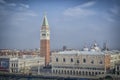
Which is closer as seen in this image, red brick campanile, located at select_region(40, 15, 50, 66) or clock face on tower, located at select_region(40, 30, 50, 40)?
red brick campanile, located at select_region(40, 15, 50, 66)

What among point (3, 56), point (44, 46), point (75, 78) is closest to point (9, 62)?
point (3, 56)

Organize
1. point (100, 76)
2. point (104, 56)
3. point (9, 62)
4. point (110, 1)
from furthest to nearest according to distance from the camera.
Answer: point (9, 62)
point (104, 56)
point (100, 76)
point (110, 1)

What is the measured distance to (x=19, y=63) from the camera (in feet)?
32.7

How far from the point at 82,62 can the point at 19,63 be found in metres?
1.77

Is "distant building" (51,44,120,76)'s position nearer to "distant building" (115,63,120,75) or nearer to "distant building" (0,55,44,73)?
"distant building" (115,63,120,75)

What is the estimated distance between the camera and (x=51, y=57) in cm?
1023

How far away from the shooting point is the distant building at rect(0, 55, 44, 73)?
977 centimetres

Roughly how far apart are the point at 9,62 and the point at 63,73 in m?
1.63

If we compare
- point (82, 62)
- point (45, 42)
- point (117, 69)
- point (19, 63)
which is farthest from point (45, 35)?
point (117, 69)

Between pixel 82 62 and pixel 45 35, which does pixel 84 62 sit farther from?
pixel 45 35

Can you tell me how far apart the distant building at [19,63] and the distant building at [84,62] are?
0.55m

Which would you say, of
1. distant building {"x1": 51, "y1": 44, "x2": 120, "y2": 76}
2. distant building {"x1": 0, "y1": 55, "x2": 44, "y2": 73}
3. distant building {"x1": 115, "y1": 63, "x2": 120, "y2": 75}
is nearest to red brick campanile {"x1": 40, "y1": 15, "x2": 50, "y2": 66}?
distant building {"x1": 0, "y1": 55, "x2": 44, "y2": 73}

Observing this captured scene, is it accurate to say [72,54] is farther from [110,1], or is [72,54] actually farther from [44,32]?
[110,1]

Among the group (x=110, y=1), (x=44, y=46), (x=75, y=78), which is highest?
(x=110, y=1)
